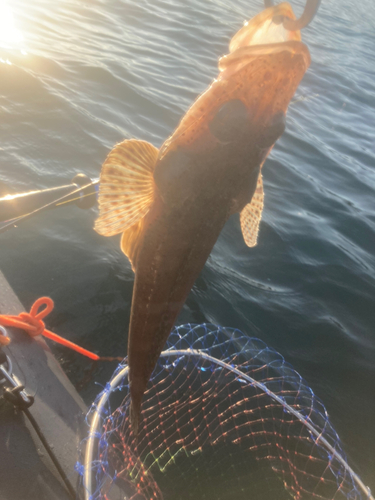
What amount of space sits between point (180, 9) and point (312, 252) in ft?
50.9

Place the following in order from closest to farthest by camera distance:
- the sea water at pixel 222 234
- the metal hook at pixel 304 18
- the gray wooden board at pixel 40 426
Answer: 1. the metal hook at pixel 304 18
2. the gray wooden board at pixel 40 426
3. the sea water at pixel 222 234

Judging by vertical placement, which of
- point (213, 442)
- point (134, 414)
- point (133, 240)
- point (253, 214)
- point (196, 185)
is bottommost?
point (213, 442)

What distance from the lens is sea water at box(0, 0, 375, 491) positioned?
5.00 m

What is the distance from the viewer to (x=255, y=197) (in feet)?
8.61

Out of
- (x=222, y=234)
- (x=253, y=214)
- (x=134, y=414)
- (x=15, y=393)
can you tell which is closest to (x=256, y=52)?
(x=253, y=214)

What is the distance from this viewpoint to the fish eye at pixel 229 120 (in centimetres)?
209

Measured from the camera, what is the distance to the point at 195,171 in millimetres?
2098

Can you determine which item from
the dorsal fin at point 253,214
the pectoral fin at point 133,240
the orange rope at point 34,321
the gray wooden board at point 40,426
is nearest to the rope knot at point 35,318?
the orange rope at point 34,321

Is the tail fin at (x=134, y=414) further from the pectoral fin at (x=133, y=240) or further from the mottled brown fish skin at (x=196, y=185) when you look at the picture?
the pectoral fin at (x=133, y=240)

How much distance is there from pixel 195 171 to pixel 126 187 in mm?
417

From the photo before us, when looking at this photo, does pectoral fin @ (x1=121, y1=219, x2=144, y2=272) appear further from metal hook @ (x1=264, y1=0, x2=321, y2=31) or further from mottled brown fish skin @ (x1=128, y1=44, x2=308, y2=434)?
metal hook @ (x1=264, y1=0, x2=321, y2=31)

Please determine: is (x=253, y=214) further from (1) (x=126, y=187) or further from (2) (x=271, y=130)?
(1) (x=126, y=187)

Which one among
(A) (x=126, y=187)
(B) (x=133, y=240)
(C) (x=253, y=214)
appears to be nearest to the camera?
(A) (x=126, y=187)

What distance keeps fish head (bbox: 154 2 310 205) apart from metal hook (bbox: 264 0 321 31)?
0.25ft
